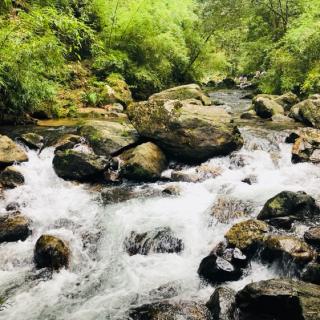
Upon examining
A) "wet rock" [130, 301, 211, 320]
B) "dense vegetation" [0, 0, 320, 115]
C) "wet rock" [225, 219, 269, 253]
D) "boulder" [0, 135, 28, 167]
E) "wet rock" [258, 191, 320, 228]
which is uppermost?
"dense vegetation" [0, 0, 320, 115]

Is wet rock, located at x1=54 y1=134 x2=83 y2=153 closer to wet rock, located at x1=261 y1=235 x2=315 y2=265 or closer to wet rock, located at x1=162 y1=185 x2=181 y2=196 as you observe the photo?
wet rock, located at x1=162 y1=185 x2=181 y2=196

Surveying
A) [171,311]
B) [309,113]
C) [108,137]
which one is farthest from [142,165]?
[309,113]

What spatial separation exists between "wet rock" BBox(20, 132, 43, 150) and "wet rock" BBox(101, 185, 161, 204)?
2886 millimetres

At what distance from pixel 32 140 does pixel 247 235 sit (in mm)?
7189

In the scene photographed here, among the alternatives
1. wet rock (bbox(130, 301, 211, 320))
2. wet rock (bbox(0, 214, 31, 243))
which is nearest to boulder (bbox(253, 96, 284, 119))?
wet rock (bbox(0, 214, 31, 243))

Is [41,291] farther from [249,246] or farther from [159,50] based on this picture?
[159,50]

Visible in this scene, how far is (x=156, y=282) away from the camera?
21.7 feet

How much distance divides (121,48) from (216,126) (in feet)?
34.9

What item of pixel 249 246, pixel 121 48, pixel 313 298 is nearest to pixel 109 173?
pixel 249 246

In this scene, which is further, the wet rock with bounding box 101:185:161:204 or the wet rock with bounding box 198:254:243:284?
the wet rock with bounding box 101:185:161:204

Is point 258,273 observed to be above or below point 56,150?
below

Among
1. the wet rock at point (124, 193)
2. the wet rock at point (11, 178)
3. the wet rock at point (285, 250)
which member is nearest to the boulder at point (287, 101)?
the wet rock at point (124, 193)

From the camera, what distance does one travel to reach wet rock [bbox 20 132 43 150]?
11.2 metres

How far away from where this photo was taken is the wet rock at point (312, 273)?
19.2 ft
